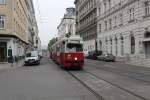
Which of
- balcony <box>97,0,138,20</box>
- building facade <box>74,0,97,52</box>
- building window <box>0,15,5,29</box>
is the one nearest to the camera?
building window <box>0,15,5,29</box>

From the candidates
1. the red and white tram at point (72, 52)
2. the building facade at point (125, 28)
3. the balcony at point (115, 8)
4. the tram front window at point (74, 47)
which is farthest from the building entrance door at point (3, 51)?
the tram front window at point (74, 47)

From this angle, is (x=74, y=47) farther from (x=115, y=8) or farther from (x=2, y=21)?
(x=115, y=8)

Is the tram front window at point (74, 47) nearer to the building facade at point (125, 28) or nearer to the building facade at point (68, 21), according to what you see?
the building facade at point (125, 28)

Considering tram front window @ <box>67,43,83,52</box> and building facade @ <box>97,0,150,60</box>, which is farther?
building facade @ <box>97,0,150,60</box>

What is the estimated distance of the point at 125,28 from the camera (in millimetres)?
49562

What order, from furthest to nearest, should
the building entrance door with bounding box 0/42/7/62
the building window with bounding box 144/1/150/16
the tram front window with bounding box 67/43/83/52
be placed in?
1. the building entrance door with bounding box 0/42/7/62
2. the building window with bounding box 144/1/150/16
3. the tram front window with bounding box 67/43/83/52

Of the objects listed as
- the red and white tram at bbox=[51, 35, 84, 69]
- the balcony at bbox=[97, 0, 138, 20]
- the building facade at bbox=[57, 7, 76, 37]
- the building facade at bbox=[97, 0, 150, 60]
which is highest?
the building facade at bbox=[57, 7, 76, 37]

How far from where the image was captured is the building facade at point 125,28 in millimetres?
42469

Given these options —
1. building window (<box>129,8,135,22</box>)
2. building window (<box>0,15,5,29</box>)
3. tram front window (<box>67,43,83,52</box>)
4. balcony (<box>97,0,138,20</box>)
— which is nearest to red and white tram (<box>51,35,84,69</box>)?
tram front window (<box>67,43,83,52</box>)

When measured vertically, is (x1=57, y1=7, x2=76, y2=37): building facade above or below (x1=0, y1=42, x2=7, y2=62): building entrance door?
above

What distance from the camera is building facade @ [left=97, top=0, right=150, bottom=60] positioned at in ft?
139

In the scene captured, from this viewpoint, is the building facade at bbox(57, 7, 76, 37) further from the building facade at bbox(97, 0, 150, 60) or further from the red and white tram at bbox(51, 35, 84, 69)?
the red and white tram at bbox(51, 35, 84, 69)

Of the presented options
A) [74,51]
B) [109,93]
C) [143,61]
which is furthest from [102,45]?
[109,93]

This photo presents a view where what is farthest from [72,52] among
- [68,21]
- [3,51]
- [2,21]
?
[68,21]
